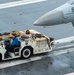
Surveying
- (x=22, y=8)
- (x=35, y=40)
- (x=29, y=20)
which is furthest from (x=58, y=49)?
(x=22, y=8)

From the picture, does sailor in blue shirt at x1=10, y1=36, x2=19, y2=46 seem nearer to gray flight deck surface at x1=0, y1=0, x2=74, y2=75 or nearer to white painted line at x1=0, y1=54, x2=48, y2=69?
white painted line at x1=0, y1=54, x2=48, y2=69

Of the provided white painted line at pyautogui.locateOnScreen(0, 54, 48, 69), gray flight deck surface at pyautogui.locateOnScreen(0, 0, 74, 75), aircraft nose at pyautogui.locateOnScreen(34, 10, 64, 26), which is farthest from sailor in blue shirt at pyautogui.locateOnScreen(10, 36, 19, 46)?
aircraft nose at pyautogui.locateOnScreen(34, 10, 64, 26)

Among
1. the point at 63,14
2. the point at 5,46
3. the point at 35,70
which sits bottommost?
the point at 35,70

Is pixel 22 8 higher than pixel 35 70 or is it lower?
higher

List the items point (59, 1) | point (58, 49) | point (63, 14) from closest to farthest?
1. point (63, 14)
2. point (58, 49)
3. point (59, 1)

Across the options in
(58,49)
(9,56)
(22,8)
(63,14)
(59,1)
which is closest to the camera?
(63,14)

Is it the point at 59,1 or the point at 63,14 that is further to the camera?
the point at 59,1

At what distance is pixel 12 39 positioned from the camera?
56.0ft

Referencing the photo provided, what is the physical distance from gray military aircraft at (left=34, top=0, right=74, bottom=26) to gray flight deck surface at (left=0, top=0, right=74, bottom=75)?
7.09 ft

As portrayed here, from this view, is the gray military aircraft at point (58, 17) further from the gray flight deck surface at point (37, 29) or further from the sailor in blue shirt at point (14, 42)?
the gray flight deck surface at point (37, 29)

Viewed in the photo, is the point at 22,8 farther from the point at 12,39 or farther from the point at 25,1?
the point at 12,39

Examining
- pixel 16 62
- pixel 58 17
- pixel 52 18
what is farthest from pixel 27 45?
pixel 58 17

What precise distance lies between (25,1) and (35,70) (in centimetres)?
1579

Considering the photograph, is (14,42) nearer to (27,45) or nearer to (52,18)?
(27,45)
